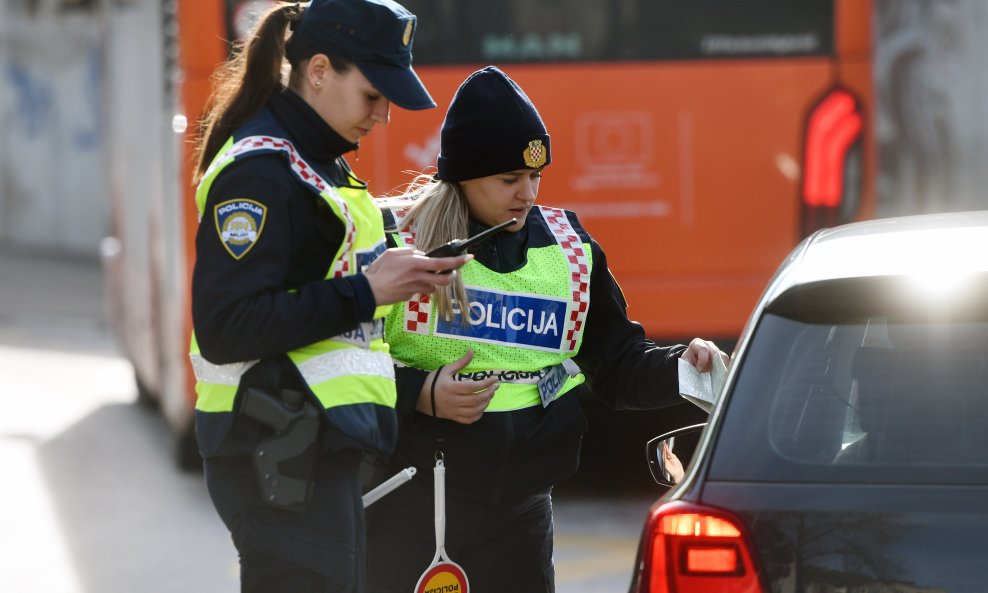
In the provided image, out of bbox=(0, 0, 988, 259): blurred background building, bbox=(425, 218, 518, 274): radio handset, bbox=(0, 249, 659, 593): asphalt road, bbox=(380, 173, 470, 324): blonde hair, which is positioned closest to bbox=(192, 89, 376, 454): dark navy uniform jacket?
bbox=(425, 218, 518, 274): radio handset

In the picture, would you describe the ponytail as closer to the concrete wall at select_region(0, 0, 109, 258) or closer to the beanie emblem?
the beanie emblem

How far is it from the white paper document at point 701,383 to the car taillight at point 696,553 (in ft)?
2.55

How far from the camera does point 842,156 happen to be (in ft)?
24.7

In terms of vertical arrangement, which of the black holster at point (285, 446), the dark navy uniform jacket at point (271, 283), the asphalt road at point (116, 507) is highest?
the dark navy uniform jacket at point (271, 283)

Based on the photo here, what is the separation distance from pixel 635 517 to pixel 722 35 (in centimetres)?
201

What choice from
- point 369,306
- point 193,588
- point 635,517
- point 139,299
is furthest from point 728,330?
point 369,306

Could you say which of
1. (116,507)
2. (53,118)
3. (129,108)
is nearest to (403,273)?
(116,507)

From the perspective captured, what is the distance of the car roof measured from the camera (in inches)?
108

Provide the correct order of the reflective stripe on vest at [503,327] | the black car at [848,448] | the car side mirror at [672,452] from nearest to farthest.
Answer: the black car at [848,448], the car side mirror at [672,452], the reflective stripe on vest at [503,327]

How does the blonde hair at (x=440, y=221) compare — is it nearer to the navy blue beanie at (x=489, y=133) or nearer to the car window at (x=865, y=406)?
the navy blue beanie at (x=489, y=133)

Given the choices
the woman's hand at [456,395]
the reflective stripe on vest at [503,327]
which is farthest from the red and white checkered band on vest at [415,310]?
the woman's hand at [456,395]

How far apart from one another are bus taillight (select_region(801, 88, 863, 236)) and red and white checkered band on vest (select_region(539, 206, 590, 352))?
389cm

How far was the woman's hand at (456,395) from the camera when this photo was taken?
348cm

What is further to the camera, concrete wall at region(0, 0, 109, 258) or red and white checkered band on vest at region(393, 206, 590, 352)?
concrete wall at region(0, 0, 109, 258)
